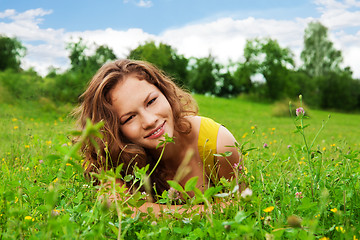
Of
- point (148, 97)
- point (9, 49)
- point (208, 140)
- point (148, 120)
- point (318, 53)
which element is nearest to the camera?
point (148, 120)

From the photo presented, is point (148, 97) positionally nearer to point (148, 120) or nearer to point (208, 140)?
point (148, 120)

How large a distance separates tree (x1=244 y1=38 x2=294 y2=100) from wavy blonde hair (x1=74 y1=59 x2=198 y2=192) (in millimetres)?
34653

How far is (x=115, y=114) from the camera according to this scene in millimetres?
2391

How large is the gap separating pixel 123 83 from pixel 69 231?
1518mm

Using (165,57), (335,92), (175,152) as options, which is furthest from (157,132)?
(335,92)

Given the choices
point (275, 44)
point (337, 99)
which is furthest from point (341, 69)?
point (275, 44)

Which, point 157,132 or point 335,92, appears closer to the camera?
point 157,132

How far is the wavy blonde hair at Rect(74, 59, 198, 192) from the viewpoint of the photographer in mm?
2426

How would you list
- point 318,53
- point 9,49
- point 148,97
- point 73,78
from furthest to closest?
point 318,53 < point 9,49 < point 73,78 < point 148,97

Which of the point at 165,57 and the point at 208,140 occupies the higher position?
the point at 165,57

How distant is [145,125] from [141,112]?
92 mm

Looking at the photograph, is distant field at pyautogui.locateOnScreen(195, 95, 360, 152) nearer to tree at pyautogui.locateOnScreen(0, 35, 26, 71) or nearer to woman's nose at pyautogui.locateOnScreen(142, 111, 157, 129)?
woman's nose at pyautogui.locateOnScreen(142, 111, 157, 129)

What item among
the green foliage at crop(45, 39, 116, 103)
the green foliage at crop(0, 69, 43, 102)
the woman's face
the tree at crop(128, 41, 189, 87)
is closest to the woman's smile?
the woman's face

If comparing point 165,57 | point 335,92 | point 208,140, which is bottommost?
point 335,92
